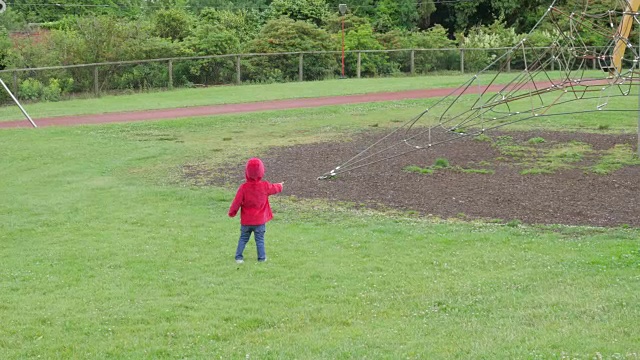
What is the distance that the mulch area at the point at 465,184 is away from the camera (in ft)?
45.0

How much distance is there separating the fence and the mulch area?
14107 mm

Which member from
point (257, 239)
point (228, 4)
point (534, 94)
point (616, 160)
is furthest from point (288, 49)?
point (257, 239)

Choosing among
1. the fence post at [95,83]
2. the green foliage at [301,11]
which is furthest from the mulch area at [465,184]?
the green foliage at [301,11]

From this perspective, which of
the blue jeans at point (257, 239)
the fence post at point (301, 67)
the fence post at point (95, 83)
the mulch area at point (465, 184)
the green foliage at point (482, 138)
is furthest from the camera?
the fence post at point (301, 67)

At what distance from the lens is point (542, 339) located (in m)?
7.71

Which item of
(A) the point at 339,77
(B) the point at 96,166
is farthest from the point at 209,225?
(A) the point at 339,77

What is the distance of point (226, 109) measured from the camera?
29.2 meters

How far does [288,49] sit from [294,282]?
32.3 m

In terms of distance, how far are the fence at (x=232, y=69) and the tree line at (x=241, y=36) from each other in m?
0.05

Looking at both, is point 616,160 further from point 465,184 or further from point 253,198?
A: point 253,198

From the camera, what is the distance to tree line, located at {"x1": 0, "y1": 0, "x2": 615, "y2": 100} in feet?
119

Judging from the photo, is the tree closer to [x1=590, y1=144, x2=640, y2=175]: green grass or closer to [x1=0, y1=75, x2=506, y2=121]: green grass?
[x1=0, y1=75, x2=506, y2=121]: green grass

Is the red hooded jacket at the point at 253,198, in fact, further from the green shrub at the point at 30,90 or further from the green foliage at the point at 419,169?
the green shrub at the point at 30,90

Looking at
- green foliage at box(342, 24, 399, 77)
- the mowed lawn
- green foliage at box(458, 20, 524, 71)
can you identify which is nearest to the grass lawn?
green foliage at box(342, 24, 399, 77)
